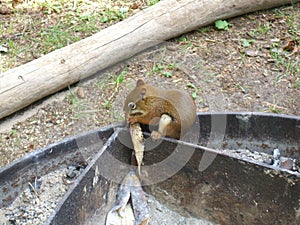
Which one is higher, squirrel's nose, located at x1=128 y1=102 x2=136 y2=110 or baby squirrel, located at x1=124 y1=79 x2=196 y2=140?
squirrel's nose, located at x1=128 y1=102 x2=136 y2=110

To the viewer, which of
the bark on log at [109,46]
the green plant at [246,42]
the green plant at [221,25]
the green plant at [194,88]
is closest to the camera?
the bark on log at [109,46]

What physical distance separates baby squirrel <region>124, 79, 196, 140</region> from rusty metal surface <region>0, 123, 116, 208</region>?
7.2 inches

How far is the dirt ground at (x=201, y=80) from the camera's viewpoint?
384 cm


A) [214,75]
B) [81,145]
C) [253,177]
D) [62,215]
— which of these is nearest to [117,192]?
[81,145]

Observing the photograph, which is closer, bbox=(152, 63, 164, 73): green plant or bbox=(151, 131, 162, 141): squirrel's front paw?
bbox=(151, 131, 162, 141): squirrel's front paw

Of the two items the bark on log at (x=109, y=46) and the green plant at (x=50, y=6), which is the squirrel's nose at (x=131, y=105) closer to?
the bark on log at (x=109, y=46)

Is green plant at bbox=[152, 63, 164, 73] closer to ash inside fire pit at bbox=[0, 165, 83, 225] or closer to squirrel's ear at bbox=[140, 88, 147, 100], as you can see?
squirrel's ear at bbox=[140, 88, 147, 100]

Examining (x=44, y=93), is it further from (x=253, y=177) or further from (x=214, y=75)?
(x=253, y=177)

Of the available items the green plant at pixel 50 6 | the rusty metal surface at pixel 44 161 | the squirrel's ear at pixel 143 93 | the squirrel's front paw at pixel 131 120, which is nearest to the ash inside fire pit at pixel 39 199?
the rusty metal surface at pixel 44 161

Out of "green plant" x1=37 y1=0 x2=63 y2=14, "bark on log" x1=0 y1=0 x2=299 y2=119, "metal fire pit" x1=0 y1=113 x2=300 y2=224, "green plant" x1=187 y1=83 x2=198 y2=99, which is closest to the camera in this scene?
"metal fire pit" x1=0 y1=113 x2=300 y2=224

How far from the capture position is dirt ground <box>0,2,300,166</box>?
384cm

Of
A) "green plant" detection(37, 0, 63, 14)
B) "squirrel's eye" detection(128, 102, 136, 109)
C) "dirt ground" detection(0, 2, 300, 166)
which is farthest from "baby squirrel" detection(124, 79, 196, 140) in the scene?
"green plant" detection(37, 0, 63, 14)

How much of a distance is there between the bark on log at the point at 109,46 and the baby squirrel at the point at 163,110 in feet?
3.72

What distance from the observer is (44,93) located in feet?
12.9
